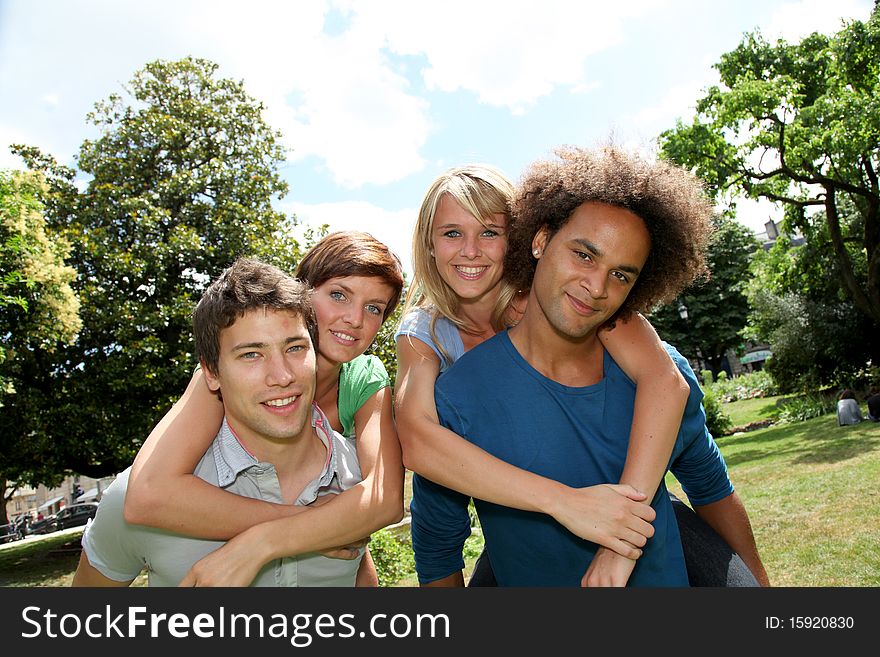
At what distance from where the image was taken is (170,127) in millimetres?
16000

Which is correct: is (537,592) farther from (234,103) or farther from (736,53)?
(736,53)

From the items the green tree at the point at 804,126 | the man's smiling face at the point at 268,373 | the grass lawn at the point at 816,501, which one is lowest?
the grass lawn at the point at 816,501

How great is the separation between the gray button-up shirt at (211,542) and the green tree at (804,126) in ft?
51.6

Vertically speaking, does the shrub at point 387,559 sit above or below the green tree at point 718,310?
below

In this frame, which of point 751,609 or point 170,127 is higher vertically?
point 170,127

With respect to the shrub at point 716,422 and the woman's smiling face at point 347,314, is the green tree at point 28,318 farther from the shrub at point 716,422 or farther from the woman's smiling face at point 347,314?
the shrub at point 716,422

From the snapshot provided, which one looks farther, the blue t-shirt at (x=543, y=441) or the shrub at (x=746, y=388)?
the shrub at (x=746, y=388)

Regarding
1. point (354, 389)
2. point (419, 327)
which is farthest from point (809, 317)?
point (354, 389)

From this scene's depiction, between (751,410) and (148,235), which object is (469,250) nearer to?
(148,235)

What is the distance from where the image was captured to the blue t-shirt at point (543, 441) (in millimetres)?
2623

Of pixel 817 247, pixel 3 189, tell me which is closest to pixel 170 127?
pixel 3 189

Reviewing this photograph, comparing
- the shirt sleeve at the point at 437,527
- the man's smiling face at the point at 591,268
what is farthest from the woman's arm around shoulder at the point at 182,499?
the man's smiling face at the point at 591,268

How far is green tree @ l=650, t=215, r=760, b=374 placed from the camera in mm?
47062

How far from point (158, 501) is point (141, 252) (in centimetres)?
1357
